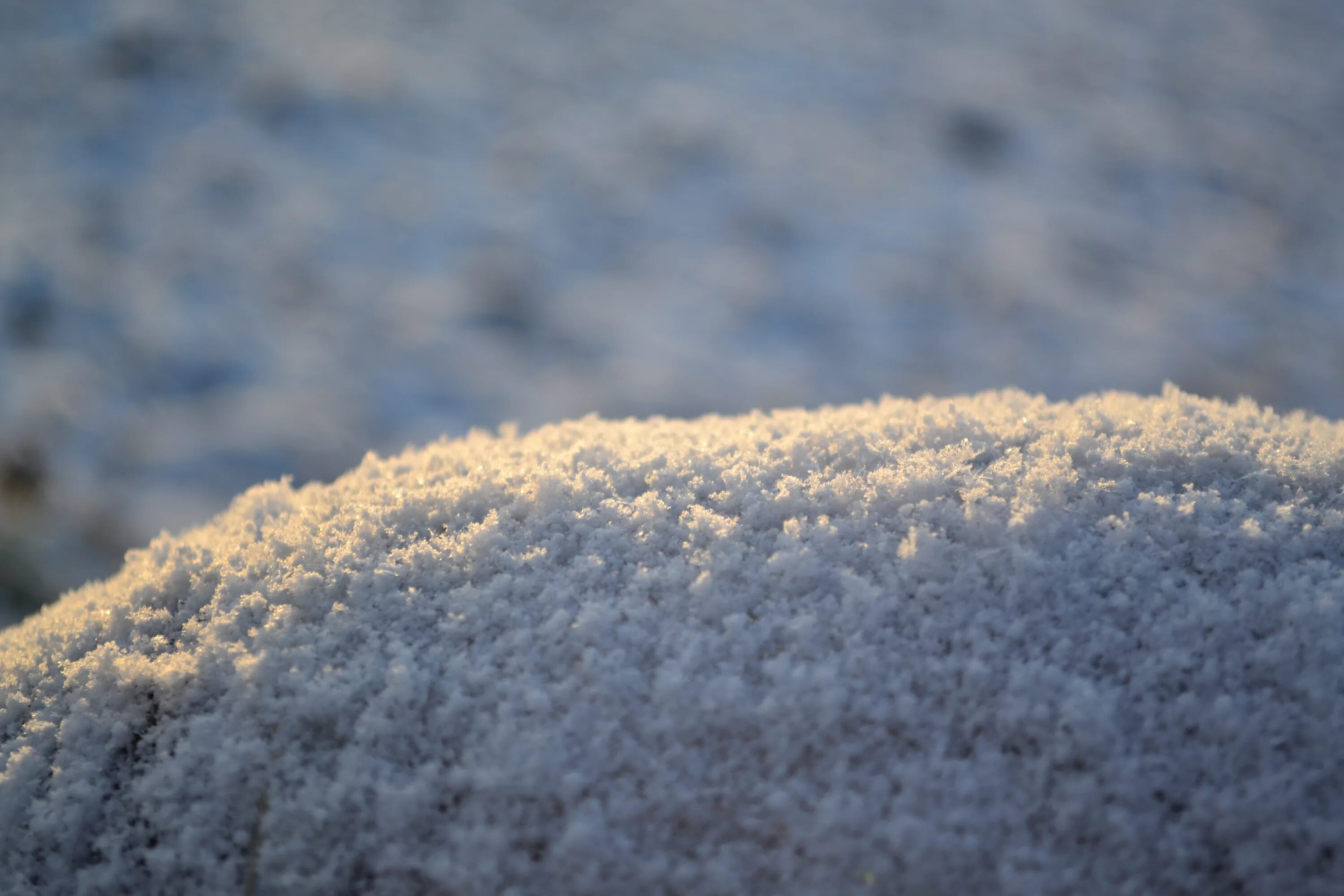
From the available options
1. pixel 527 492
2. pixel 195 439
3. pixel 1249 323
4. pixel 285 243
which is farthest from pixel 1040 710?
pixel 285 243

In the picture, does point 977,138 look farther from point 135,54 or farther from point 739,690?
point 135,54

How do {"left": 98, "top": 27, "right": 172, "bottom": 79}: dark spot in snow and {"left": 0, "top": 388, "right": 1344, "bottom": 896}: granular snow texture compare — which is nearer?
{"left": 0, "top": 388, "right": 1344, "bottom": 896}: granular snow texture

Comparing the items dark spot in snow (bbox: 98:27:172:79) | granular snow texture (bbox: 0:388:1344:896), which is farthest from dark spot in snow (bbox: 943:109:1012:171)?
dark spot in snow (bbox: 98:27:172:79)

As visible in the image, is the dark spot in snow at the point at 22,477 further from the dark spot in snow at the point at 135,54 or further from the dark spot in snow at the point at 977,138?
the dark spot in snow at the point at 977,138

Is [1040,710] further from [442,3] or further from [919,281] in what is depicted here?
[442,3]

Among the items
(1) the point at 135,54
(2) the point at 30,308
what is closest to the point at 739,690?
(2) the point at 30,308

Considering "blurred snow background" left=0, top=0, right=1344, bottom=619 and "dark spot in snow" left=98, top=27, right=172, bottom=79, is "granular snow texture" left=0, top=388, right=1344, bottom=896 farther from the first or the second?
"dark spot in snow" left=98, top=27, right=172, bottom=79
